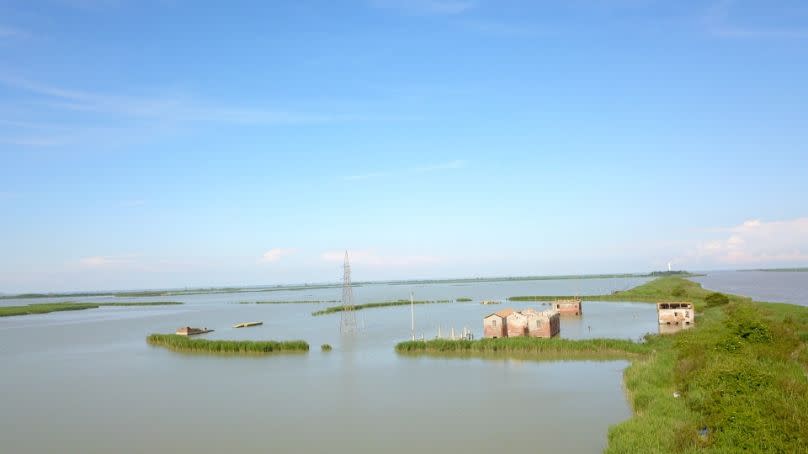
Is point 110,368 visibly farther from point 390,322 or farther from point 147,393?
point 390,322

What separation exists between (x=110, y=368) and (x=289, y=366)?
988cm

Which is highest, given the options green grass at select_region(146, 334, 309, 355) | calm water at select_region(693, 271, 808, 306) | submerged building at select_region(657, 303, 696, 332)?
submerged building at select_region(657, 303, 696, 332)

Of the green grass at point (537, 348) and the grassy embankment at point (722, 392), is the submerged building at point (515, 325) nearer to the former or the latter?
the green grass at point (537, 348)

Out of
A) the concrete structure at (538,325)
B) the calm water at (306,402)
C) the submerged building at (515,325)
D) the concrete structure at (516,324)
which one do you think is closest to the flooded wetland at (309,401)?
the calm water at (306,402)

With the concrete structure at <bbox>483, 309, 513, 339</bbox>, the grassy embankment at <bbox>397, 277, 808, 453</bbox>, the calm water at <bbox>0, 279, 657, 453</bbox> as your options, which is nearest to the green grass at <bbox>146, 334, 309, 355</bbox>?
the calm water at <bbox>0, 279, 657, 453</bbox>

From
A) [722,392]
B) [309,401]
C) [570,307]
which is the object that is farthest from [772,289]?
[309,401]

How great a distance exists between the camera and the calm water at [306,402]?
16516 millimetres

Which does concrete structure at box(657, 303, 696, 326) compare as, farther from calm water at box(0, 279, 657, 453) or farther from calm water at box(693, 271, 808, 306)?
calm water at box(693, 271, 808, 306)

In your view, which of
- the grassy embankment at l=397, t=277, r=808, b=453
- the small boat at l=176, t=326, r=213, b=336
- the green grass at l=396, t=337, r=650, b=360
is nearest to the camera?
the grassy embankment at l=397, t=277, r=808, b=453

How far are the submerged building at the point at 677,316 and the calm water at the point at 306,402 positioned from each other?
429 cm

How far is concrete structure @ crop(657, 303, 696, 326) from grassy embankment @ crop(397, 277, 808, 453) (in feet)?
32.4

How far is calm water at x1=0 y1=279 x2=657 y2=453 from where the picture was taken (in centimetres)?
1652

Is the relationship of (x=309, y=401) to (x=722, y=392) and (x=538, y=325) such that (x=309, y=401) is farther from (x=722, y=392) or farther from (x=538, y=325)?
(x=538, y=325)

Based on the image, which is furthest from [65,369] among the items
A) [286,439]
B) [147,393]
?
[286,439]
